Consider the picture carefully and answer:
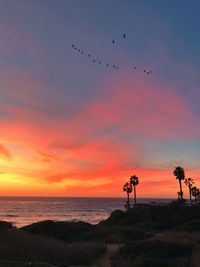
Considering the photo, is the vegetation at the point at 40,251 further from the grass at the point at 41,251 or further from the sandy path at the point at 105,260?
the sandy path at the point at 105,260

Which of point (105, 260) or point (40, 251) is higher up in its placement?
point (40, 251)

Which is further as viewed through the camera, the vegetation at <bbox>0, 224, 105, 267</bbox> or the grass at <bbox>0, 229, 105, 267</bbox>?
the grass at <bbox>0, 229, 105, 267</bbox>

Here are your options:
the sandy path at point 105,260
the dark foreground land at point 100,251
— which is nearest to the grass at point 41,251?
the dark foreground land at point 100,251

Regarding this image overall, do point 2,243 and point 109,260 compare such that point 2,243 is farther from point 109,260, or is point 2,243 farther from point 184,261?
point 184,261

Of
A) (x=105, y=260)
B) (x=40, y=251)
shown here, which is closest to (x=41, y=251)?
(x=40, y=251)

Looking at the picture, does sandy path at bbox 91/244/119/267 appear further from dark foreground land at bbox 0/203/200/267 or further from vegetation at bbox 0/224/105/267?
vegetation at bbox 0/224/105/267

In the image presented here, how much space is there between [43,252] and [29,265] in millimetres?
7285

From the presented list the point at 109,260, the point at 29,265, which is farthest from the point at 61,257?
the point at 29,265

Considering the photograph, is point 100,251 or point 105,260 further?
point 100,251

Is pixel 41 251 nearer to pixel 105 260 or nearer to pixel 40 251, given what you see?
pixel 40 251

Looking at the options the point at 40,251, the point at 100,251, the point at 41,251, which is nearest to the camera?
the point at 40,251

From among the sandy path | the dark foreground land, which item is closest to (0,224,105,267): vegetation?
the dark foreground land

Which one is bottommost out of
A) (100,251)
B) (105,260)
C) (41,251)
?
(105,260)

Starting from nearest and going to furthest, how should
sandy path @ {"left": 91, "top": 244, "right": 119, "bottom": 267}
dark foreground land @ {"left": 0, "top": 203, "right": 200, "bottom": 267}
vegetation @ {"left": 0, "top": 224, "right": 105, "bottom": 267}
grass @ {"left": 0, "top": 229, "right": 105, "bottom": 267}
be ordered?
dark foreground land @ {"left": 0, "top": 203, "right": 200, "bottom": 267}
vegetation @ {"left": 0, "top": 224, "right": 105, "bottom": 267}
grass @ {"left": 0, "top": 229, "right": 105, "bottom": 267}
sandy path @ {"left": 91, "top": 244, "right": 119, "bottom": 267}
